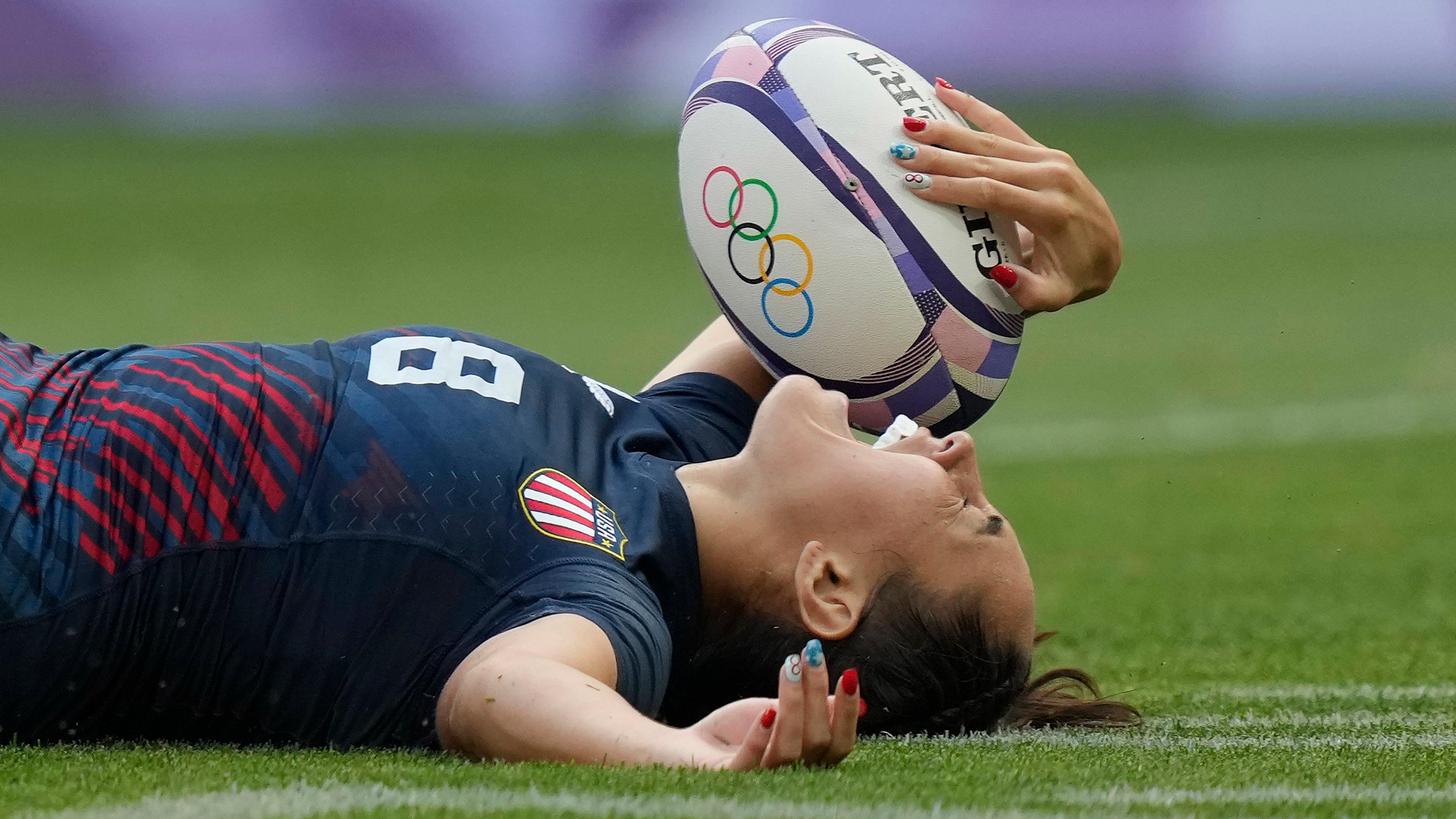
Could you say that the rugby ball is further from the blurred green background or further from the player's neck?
the blurred green background

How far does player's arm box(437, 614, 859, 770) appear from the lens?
8.05 ft

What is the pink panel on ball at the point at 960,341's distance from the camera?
3.64 metres

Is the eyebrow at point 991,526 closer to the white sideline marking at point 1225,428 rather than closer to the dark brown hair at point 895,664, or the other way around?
the dark brown hair at point 895,664

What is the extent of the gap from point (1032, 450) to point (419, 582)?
19.5 ft

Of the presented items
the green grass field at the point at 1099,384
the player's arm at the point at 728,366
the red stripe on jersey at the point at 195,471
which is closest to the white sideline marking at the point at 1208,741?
the green grass field at the point at 1099,384

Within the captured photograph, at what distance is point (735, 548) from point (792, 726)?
0.75m


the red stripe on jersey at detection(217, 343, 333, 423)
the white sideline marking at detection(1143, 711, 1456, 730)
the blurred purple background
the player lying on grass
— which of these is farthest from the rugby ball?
the blurred purple background

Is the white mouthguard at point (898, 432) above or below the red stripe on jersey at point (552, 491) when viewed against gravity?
below

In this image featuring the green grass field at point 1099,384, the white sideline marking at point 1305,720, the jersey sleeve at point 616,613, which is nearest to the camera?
the green grass field at point 1099,384

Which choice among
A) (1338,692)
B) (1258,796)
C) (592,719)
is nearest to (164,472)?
(592,719)

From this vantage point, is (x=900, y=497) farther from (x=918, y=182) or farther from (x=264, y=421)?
(x=264, y=421)

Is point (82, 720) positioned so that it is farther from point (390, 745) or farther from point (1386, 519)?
point (1386, 519)

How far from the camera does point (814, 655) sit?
2346 millimetres

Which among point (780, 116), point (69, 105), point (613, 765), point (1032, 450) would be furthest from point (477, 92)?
point (613, 765)
